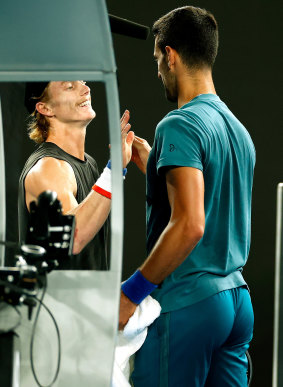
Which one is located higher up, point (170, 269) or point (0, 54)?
point (0, 54)

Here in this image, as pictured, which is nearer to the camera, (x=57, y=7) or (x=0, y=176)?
(x=57, y=7)

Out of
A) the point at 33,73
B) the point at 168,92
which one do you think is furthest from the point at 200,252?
the point at 33,73

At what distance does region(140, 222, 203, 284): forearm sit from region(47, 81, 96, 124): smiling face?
2.78 feet

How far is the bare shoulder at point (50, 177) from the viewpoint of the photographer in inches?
84.8

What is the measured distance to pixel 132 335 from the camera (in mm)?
1784

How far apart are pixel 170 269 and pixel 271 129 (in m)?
1.78

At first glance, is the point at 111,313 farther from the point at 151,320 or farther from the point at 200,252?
the point at 200,252

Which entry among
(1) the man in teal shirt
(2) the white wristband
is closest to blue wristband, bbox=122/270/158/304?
(1) the man in teal shirt

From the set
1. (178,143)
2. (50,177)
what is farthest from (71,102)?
(178,143)

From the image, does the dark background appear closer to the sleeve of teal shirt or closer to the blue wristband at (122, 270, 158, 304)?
the sleeve of teal shirt

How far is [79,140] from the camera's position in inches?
97.9

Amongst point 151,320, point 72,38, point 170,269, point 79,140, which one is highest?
point 72,38

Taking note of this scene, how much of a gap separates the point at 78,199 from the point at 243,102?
4.45 feet

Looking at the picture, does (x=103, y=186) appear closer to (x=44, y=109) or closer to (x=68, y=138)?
(x=68, y=138)
